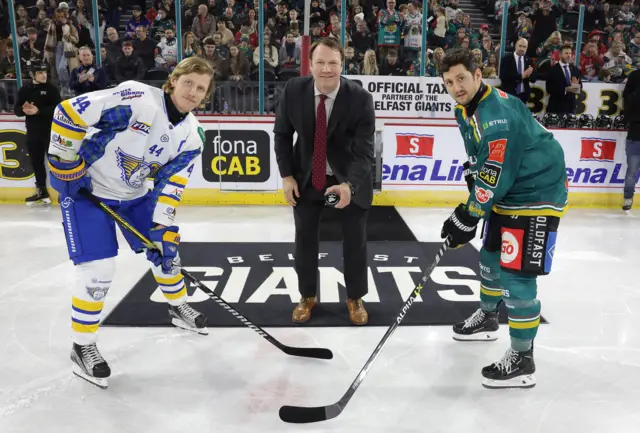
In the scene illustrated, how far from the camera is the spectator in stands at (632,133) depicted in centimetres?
632

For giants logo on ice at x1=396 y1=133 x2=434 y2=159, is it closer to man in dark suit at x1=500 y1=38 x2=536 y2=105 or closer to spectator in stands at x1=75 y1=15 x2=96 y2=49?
man in dark suit at x1=500 y1=38 x2=536 y2=105

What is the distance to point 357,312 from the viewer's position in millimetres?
3410

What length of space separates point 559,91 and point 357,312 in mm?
5007

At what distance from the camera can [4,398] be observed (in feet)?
8.34

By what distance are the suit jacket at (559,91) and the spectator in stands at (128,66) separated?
5.10 metres

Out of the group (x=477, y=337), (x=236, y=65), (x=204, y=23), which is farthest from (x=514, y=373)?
(x=204, y=23)

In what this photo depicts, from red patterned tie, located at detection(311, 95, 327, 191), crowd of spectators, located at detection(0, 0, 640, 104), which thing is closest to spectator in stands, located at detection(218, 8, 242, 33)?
crowd of spectators, located at detection(0, 0, 640, 104)

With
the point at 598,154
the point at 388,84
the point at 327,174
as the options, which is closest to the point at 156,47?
the point at 388,84

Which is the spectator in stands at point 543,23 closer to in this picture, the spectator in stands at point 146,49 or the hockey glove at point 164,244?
the spectator in stands at point 146,49

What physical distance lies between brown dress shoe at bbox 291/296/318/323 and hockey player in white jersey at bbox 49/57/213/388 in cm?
86

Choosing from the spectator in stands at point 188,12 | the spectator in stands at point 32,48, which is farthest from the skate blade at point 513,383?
the spectator in stands at point 32,48

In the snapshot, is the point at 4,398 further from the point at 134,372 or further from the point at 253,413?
the point at 253,413

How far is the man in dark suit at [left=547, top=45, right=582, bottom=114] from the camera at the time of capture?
23.2 ft

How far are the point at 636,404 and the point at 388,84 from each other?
5.13 meters
